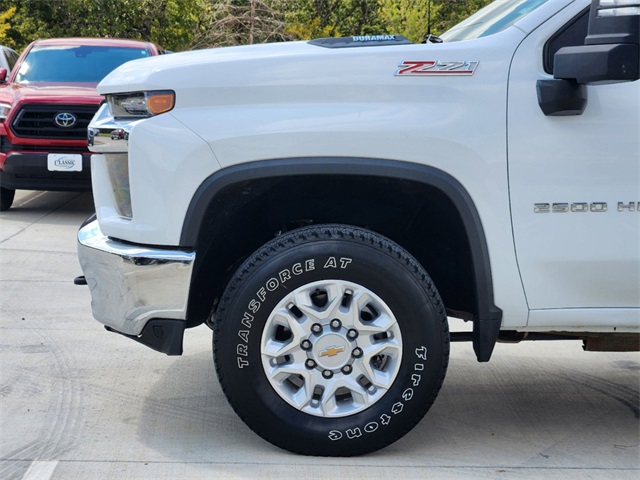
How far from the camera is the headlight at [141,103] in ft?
12.9

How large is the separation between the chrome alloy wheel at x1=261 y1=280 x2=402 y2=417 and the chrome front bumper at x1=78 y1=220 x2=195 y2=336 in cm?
38

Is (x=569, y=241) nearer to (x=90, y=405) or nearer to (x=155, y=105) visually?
(x=155, y=105)

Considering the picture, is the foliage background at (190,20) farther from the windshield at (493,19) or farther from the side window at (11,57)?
the windshield at (493,19)

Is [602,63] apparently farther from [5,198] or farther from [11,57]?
[11,57]

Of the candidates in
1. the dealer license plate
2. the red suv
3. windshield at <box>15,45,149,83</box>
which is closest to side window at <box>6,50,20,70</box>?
windshield at <box>15,45,149,83</box>

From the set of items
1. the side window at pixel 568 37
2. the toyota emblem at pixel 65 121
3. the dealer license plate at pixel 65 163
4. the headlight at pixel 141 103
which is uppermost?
the side window at pixel 568 37

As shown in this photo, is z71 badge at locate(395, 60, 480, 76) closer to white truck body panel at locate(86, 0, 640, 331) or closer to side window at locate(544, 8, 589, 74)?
white truck body panel at locate(86, 0, 640, 331)

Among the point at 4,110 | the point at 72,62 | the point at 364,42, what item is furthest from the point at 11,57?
the point at 364,42

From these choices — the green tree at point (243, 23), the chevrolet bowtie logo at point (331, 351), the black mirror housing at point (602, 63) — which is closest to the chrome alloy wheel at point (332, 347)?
the chevrolet bowtie logo at point (331, 351)

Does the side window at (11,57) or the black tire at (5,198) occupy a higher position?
the side window at (11,57)

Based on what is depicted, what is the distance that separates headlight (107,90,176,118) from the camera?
392 centimetres

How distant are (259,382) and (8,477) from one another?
38.9 inches

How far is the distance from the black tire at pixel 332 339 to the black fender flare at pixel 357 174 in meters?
0.22

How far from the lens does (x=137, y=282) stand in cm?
397
